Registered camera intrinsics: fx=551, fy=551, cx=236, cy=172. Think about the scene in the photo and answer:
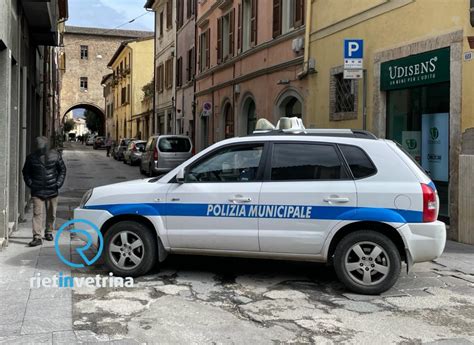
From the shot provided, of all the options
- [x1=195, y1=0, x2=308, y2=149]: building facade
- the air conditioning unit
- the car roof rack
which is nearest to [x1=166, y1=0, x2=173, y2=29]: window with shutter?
[x1=195, y1=0, x2=308, y2=149]: building facade

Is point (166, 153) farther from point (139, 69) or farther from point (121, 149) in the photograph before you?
point (139, 69)

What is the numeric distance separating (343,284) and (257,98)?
43.3 feet

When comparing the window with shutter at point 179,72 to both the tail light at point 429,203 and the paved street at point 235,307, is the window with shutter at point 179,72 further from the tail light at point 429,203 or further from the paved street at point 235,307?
the tail light at point 429,203

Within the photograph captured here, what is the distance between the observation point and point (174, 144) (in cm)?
2192

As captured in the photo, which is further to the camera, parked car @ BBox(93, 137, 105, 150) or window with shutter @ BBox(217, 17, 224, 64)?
parked car @ BBox(93, 137, 105, 150)

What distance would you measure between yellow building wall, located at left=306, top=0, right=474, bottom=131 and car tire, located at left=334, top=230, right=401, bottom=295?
4.18m

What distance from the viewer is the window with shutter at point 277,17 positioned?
16562 mm

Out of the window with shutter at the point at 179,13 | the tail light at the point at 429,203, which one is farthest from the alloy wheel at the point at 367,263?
the window with shutter at the point at 179,13

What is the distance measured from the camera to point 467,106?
9023 millimetres

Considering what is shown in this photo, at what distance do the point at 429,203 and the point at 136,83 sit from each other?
4327 centimetres

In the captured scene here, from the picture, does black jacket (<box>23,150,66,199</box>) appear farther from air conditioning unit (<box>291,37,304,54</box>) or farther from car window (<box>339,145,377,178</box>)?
air conditioning unit (<box>291,37,304,54</box>)

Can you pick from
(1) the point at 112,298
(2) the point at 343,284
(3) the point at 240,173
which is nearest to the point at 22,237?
(1) the point at 112,298

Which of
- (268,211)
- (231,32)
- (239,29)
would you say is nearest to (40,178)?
(268,211)

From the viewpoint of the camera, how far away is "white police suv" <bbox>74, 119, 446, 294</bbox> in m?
5.79
